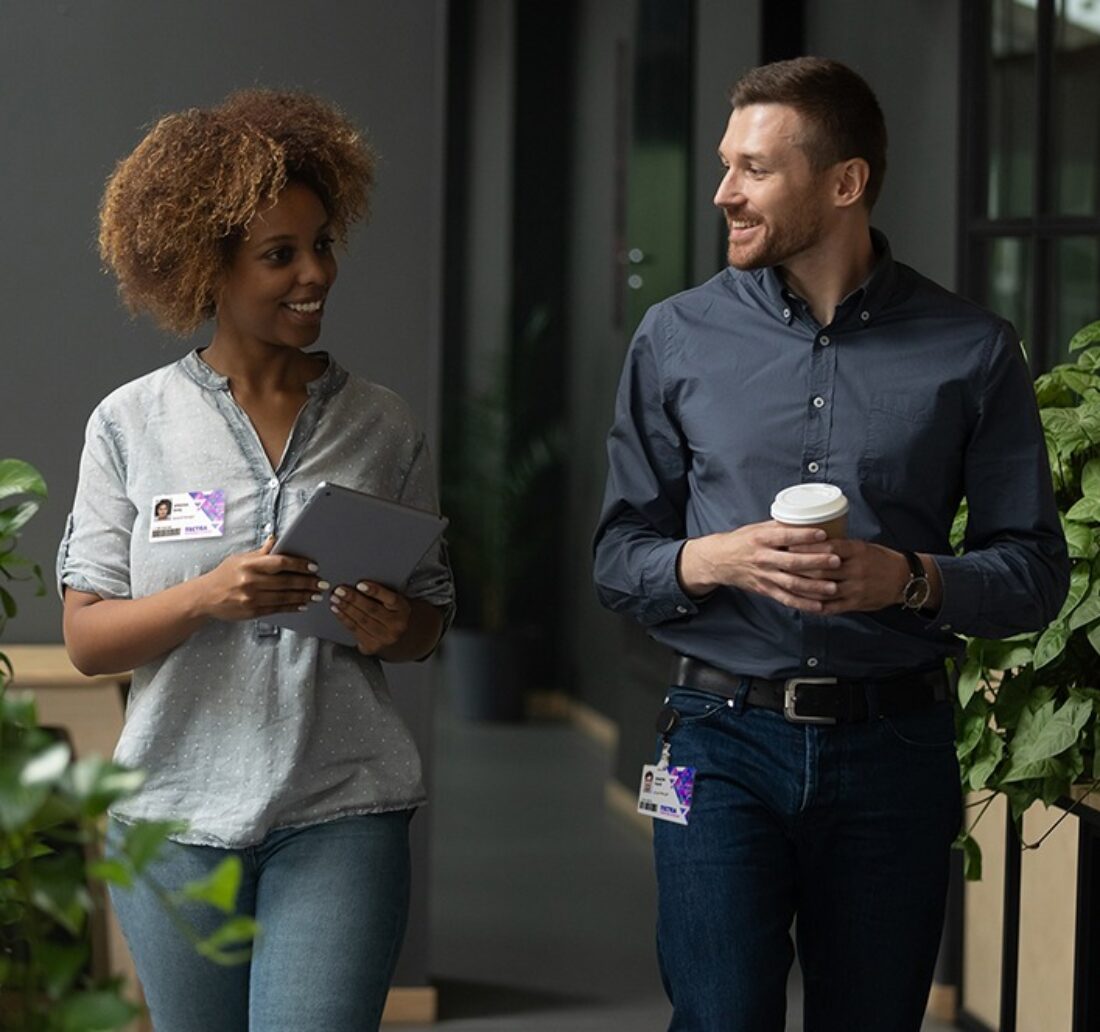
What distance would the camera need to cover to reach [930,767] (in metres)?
2.33

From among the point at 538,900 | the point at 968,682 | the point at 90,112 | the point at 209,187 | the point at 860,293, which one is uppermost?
the point at 90,112

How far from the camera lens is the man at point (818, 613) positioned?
7.45ft

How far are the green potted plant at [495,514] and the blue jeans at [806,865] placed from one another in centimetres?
651

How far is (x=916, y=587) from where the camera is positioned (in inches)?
87.1

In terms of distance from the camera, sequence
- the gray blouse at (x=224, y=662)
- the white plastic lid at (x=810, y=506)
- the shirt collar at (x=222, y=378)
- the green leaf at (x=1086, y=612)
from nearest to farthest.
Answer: the white plastic lid at (x=810, y=506) < the gray blouse at (x=224, y=662) < the shirt collar at (x=222, y=378) < the green leaf at (x=1086, y=612)

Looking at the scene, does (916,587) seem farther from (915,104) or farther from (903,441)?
(915,104)

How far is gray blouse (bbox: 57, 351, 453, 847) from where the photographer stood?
7.13ft

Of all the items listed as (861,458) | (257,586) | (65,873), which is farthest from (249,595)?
(65,873)

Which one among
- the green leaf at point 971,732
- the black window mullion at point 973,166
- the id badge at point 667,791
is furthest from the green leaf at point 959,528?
the black window mullion at point 973,166

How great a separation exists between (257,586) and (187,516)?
18 centimetres

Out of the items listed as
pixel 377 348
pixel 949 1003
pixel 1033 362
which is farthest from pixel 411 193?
pixel 949 1003

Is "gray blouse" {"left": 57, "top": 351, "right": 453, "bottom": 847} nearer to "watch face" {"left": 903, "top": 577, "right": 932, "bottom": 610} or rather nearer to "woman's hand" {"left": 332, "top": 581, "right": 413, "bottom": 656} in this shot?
"woman's hand" {"left": 332, "top": 581, "right": 413, "bottom": 656}

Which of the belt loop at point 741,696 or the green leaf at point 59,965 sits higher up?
the green leaf at point 59,965

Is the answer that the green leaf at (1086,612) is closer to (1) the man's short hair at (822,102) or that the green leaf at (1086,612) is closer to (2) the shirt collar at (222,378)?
(1) the man's short hair at (822,102)
